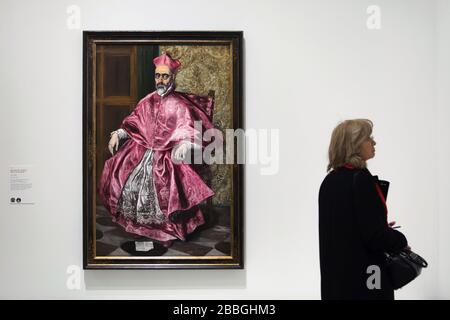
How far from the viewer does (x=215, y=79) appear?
2.33 m

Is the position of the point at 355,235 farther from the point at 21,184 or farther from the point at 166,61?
the point at 21,184

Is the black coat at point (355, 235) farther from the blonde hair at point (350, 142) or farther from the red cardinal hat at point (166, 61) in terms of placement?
the red cardinal hat at point (166, 61)

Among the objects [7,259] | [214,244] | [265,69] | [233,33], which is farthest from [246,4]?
[7,259]

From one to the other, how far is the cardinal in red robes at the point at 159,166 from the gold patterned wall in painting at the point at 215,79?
43 mm

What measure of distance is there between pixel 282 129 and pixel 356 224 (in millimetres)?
906

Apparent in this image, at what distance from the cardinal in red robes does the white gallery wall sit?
0.22m

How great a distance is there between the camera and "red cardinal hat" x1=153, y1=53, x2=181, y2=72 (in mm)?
2330

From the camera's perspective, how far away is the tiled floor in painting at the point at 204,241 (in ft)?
7.61

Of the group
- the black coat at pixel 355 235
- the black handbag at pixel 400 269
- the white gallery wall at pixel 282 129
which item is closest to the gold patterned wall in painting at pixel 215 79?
the white gallery wall at pixel 282 129

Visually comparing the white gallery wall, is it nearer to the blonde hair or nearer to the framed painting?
the framed painting

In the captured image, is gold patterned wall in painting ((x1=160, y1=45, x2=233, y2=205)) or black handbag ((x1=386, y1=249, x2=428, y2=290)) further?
gold patterned wall in painting ((x1=160, y1=45, x2=233, y2=205))

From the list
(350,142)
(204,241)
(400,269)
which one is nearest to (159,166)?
(204,241)

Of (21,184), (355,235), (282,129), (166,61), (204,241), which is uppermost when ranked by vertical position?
(166,61)

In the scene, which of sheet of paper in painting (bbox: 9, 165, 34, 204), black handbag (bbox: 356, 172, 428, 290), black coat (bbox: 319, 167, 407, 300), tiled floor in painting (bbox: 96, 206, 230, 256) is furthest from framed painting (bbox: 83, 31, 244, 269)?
black handbag (bbox: 356, 172, 428, 290)
